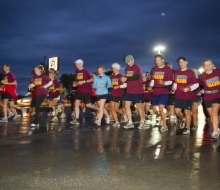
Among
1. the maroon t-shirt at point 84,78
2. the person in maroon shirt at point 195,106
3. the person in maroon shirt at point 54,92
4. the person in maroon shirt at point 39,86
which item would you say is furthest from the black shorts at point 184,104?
the person in maroon shirt at point 54,92

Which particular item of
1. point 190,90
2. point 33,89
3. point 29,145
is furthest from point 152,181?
point 33,89

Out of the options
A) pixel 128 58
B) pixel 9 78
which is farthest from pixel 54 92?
pixel 128 58

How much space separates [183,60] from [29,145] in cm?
446

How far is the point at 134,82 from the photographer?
10.1 meters

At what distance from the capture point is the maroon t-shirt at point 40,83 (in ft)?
34.7

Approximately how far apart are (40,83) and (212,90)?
507 centimetres

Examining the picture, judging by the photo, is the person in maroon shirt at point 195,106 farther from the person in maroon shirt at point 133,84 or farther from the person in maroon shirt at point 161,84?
the person in maroon shirt at point 133,84

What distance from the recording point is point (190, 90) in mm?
8867

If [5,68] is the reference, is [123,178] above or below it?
below

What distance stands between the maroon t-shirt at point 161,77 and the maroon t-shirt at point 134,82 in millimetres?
479

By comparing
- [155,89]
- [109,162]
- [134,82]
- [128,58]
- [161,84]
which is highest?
[128,58]

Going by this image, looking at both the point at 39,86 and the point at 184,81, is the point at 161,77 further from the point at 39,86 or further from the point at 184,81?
the point at 39,86

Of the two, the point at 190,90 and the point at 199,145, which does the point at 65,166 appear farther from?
the point at 190,90

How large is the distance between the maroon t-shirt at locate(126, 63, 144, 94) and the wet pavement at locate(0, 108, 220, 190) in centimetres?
209
